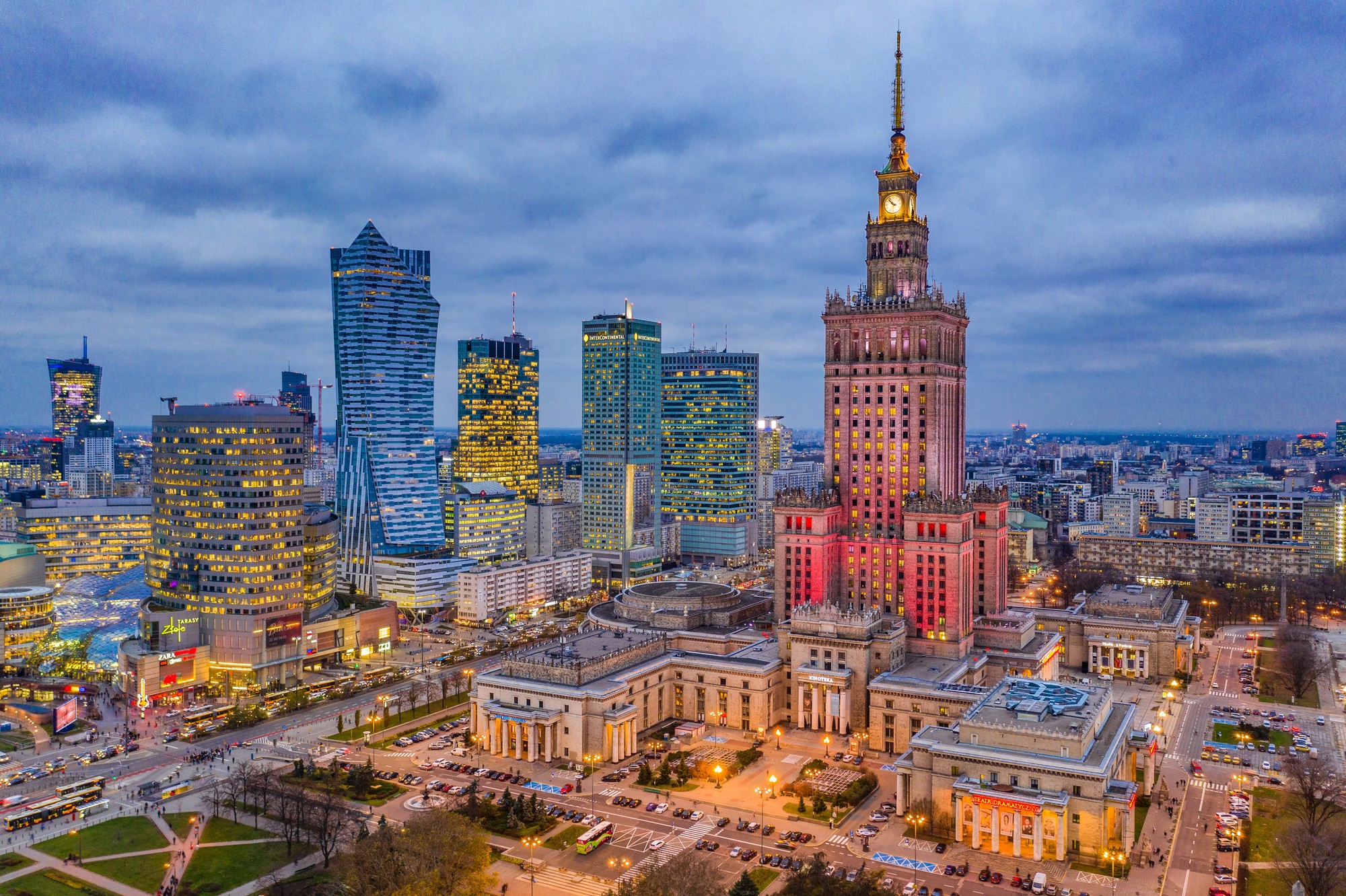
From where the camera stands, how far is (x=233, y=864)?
9581cm

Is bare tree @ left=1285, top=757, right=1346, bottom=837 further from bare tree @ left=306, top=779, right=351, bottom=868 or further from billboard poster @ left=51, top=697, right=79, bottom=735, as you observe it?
billboard poster @ left=51, top=697, right=79, bottom=735

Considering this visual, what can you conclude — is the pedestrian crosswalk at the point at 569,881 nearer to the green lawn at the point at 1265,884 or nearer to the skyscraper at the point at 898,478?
the green lawn at the point at 1265,884

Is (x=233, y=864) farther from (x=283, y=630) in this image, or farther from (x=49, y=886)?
(x=283, y=630)

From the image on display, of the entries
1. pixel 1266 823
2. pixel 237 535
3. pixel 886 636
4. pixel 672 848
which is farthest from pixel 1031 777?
pixel 237 535

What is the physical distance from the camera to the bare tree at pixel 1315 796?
330ft

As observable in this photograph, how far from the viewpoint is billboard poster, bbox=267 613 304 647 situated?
167000 mm

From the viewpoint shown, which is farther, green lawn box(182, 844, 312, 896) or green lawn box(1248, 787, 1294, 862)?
green lawn box(1248, 787, 1294, 862)

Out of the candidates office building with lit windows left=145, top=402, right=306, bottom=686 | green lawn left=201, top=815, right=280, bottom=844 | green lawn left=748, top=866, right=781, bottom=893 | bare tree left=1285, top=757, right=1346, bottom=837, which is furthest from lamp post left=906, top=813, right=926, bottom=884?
office building with lit windows left=145, top=402, right=306, bottom=686

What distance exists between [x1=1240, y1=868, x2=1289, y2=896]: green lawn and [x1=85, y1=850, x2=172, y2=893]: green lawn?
10460 centimetres

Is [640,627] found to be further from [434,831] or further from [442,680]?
[434,831]

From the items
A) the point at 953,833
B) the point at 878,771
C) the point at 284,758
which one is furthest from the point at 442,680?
the point at 953,833

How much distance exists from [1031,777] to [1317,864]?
992 inches

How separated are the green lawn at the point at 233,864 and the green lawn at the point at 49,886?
4.80ft

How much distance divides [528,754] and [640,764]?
15524mm
